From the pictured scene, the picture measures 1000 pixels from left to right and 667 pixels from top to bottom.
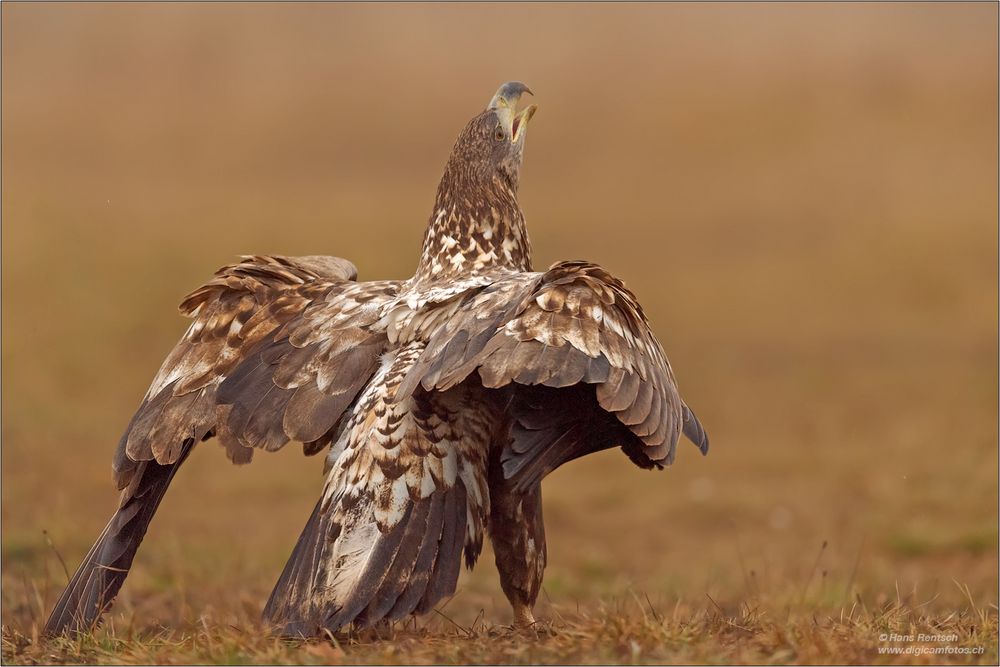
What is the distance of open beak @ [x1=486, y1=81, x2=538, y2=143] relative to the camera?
5.75 meters

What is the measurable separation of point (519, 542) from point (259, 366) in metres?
1.09

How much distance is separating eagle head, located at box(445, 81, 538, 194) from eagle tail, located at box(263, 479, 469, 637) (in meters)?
1.82

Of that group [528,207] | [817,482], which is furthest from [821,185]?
[817,482]

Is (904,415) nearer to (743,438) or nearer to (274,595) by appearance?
(743,438)

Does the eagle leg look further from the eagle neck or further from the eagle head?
the eagle head

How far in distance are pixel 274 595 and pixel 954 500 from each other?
23.8 feet

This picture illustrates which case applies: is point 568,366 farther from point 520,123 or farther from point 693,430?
point 520,123

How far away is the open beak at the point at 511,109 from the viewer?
5.75 meters

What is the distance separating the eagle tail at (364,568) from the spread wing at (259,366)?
0.37 metres

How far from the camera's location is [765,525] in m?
10.1

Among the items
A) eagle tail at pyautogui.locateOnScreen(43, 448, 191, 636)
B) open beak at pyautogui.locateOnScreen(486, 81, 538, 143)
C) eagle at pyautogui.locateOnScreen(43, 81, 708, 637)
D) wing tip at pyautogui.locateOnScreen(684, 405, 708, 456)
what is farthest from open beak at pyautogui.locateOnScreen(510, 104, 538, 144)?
eagle tail at pyautogui.locateOnScreen(43, 448, 191, 636)

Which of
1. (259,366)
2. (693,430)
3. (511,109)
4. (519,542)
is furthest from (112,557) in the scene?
(511,109)

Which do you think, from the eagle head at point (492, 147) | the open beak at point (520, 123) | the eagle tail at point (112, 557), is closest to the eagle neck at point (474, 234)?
the eagle head at point (492, 147)

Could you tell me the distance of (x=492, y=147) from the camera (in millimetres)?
5688
